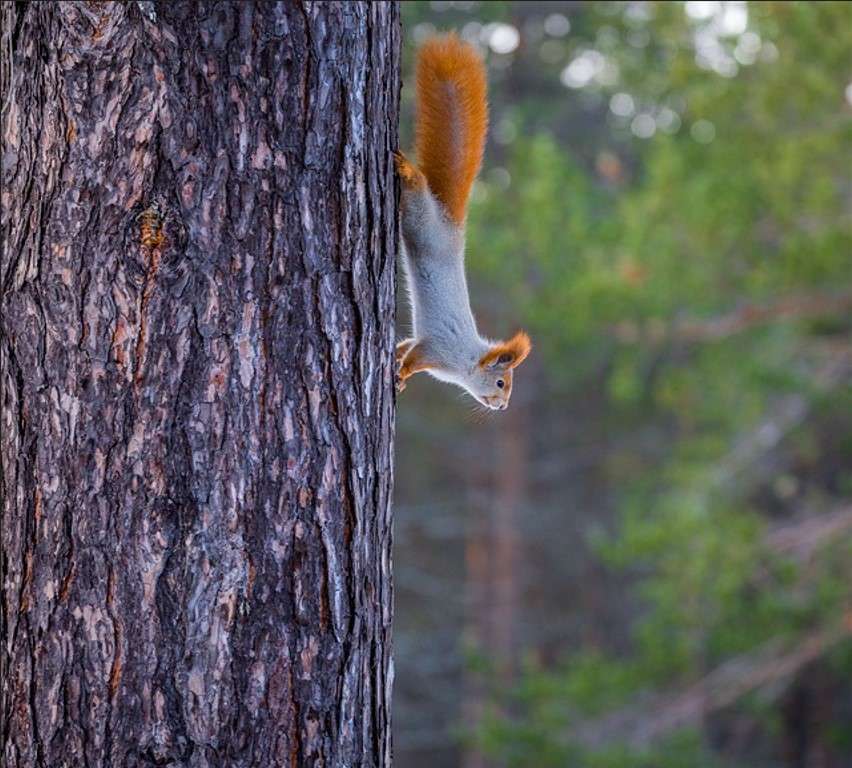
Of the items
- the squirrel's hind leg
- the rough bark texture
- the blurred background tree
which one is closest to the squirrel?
the squirrel's hind leg

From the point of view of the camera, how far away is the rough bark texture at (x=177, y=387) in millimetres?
1990

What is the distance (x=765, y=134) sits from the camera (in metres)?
7.68

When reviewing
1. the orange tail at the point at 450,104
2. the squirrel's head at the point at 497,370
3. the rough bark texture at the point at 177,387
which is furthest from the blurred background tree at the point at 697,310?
the rough bark texture at the point at 177,387

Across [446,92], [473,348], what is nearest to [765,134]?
[473,348]

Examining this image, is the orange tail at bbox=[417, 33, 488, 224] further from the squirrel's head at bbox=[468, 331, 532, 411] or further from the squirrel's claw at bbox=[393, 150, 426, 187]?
the squirrel's head at bbox=[468, 331, 532, 411]

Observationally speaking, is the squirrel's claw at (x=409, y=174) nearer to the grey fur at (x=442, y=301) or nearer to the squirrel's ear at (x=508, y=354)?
the grey fur at (x=442, y=301)

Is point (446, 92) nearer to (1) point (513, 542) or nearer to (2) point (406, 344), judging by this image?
(2) point (406, 344)

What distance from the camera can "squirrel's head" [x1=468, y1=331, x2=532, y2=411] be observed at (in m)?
3.60

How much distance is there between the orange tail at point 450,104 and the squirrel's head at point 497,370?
829 millimetres

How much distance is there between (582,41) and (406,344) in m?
8.23

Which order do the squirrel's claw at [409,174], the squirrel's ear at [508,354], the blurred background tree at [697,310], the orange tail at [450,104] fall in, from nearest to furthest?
the squirrel's claw at [409,174]
the orange tail at [450,104]
the squirrel's ear at [508,354]
the blurred background tree at [697,310]

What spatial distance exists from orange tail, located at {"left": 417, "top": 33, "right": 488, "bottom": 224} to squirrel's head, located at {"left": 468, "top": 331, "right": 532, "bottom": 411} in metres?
0.83

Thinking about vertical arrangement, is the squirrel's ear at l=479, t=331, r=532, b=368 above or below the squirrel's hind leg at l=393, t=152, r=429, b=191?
above

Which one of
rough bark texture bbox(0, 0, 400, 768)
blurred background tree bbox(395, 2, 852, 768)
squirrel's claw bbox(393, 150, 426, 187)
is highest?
blurred background tree bbox(395, 2, 852, 768)
